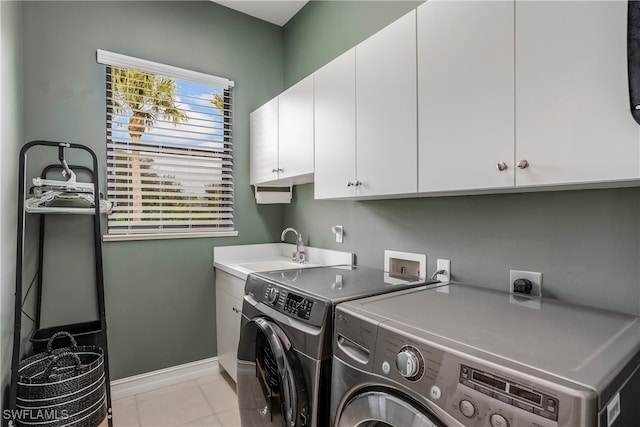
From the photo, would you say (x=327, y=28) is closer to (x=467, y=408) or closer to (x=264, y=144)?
(x=264, y=144)

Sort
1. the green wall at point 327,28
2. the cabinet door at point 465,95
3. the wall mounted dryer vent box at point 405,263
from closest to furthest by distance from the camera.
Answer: the cabinet door at point 465,95 → the wall mounted dryer vent box at point 405,263 → the green wall at point 327,28

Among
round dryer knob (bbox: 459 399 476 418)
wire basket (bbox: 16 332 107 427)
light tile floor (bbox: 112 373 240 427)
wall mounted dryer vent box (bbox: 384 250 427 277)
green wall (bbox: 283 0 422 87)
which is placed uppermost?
green wall (bbox: 283 0 422 87)

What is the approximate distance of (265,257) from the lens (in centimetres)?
281

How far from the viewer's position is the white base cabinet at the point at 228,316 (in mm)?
2189

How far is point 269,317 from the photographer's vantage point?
145 cm

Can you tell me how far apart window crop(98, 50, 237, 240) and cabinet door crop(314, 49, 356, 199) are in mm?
1114

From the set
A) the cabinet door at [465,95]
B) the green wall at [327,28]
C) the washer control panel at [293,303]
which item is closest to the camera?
the cabinet door at [465,95]

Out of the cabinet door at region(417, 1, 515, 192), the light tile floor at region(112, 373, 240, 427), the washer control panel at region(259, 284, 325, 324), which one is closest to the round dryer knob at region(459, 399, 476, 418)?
the washer control panel at region(259, 284, 325, 324)

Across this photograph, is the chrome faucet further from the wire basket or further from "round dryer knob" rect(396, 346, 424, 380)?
"round dryer knob" rect(396, 346, 424, 380)

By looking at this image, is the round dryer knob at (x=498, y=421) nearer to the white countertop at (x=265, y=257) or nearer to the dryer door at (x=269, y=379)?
the dryer door at (x=269, y=379)

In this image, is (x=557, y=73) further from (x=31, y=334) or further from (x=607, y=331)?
(x=31, y=334)

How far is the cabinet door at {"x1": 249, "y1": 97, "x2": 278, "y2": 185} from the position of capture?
7.78 ft

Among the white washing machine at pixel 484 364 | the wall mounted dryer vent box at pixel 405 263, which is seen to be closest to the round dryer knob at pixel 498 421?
the white washing machine at pixel 484 364

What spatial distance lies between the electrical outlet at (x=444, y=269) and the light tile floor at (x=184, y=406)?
1.49m
